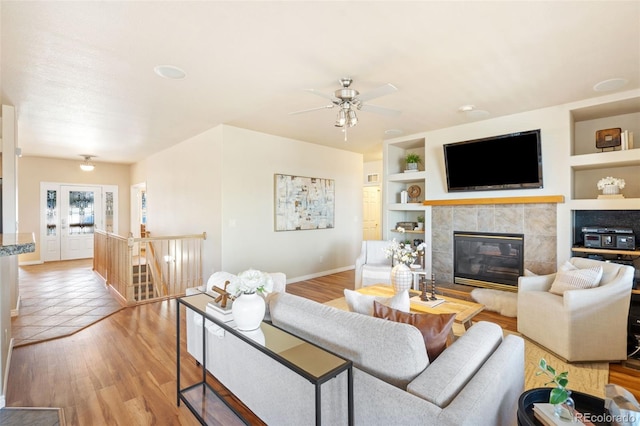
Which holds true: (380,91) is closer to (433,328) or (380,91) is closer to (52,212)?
(433,328)

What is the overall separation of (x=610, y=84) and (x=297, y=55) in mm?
3354

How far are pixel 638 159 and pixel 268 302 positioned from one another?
4.41 metres

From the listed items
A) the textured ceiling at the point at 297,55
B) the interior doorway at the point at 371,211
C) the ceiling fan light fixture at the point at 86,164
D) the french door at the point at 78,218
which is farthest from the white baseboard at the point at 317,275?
the french door at the point at 78,218

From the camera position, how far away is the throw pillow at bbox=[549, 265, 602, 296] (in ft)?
9.45

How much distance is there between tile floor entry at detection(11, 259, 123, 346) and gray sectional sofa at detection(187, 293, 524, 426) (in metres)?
2.94

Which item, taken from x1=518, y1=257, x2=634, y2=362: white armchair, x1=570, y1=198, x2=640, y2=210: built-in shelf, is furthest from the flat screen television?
x1=518, y1=257, x2=634, y2=362: white armchair

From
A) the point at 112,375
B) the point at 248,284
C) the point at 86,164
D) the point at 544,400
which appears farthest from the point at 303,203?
the point at 86,164

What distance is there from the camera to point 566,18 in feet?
7.11

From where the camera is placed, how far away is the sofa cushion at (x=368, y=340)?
1.34 meters

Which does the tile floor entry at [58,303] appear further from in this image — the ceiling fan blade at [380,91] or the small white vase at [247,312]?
the ceiling fan blade at [380,91]

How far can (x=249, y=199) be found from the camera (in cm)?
513

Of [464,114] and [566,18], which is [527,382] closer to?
[566,18]

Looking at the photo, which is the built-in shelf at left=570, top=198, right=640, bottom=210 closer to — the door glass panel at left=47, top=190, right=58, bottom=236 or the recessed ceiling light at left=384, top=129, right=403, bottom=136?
the recessed ceiling light at left=384, top=129, right=403, bottom=136

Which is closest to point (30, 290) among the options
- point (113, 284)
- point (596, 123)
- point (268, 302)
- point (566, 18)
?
point (113, 284)
